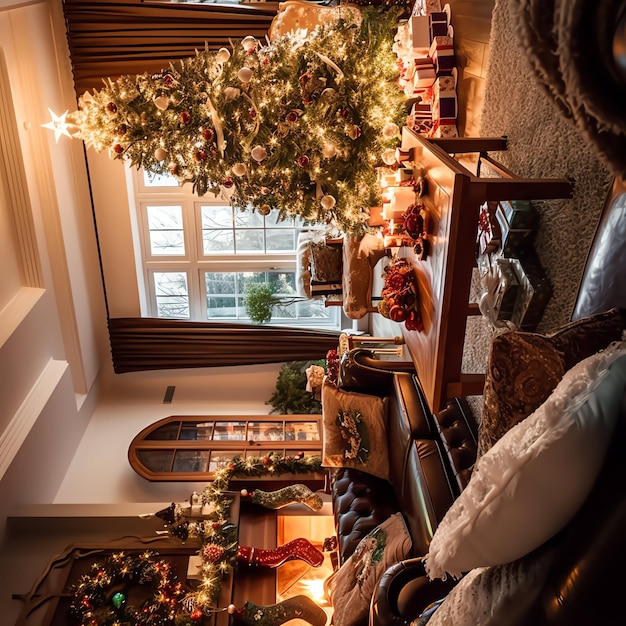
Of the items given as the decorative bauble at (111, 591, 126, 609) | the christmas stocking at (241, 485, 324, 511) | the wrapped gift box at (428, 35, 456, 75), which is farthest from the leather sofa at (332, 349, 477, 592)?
the wrapped gift box at (428, 35, 456, 75)

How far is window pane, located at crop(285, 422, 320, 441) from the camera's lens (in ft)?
13.9

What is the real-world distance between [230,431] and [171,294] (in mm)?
1691

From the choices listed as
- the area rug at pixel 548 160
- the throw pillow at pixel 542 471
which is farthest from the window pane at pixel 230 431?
the throw pillow at pixel 542 471

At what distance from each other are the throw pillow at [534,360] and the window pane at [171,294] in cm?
451

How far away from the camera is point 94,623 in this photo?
102 inches

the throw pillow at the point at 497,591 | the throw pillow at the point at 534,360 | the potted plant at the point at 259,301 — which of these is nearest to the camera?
the throw pillow at the point at 497,591

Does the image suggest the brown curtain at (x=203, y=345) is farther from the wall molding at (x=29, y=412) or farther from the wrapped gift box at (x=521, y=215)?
the wrapped gift box at (x=521, y=215)

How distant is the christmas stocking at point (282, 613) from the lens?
2668mm

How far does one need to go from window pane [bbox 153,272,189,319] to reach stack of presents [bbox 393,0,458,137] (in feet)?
9.80

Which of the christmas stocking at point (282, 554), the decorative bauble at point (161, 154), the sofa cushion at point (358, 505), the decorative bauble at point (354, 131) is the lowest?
the christmas stocking at point (282, 554)

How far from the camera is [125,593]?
9.23ft

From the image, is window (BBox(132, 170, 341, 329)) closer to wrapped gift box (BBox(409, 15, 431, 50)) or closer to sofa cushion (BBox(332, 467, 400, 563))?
wrapped gift box (BBox(409, 15, 431, 50))

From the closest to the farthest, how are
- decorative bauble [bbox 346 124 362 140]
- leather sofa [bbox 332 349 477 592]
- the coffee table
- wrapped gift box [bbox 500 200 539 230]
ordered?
the coffee table < wrapped gift box [bbox 500 200 539 230] < leather sofa [bbox 332 349 477 592] < decorative bauble [bbox 346 124 362 140]

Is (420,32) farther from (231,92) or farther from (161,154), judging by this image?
(161,154)
